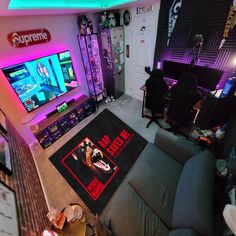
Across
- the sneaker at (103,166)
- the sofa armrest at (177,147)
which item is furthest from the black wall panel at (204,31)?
the sneaker at (103,166)

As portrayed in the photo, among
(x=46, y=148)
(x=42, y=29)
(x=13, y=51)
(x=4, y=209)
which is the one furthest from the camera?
(x=46, y=148)

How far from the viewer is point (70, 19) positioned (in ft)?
8.50

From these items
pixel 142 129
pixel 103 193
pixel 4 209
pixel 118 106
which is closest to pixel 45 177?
pixel 103 193

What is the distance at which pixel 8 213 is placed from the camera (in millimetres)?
859

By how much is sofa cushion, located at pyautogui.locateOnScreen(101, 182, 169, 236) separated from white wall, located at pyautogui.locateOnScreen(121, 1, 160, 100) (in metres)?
2.85

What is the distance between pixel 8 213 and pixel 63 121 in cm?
205

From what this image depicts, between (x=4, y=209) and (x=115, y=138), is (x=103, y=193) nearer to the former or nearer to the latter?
(x=115, y=138)

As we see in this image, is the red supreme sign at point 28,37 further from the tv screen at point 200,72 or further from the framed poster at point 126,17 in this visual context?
the tv screen at point 200,72

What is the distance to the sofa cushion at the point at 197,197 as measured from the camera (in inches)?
38.1

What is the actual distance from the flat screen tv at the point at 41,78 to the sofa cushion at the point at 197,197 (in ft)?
8.89

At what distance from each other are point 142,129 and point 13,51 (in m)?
2.71

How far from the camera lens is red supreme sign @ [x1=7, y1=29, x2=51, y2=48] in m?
1.94

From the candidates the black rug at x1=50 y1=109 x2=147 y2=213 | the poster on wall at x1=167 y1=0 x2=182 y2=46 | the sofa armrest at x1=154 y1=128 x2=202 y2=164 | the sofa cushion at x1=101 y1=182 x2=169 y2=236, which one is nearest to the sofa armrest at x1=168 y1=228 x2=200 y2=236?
the sofa cushion at x1=101 y1=182 x2=169 y2=236

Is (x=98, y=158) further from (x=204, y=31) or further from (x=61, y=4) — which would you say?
(x=204, y=31)
